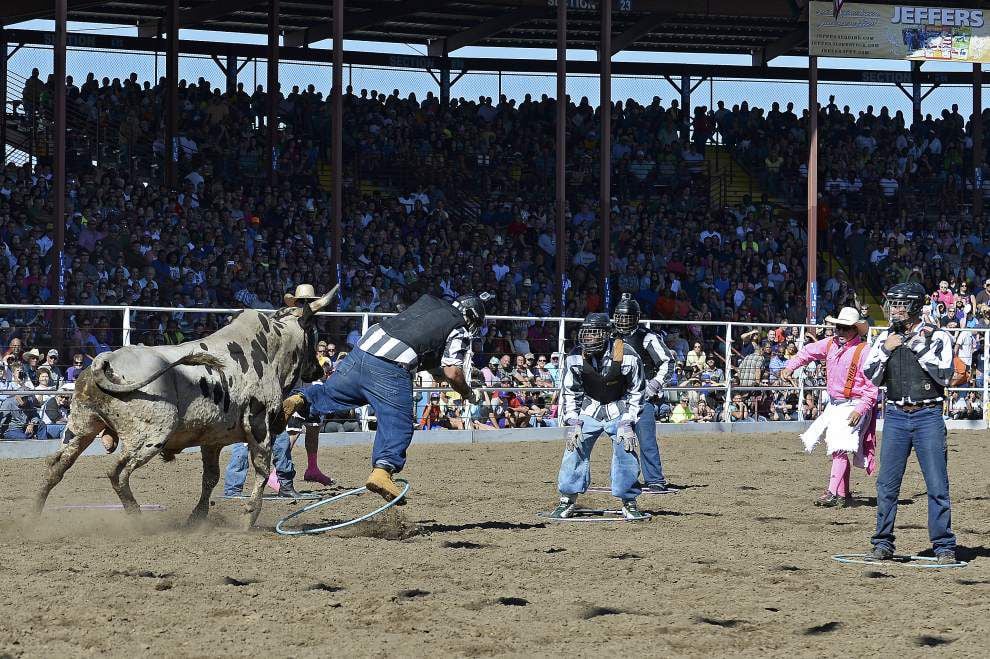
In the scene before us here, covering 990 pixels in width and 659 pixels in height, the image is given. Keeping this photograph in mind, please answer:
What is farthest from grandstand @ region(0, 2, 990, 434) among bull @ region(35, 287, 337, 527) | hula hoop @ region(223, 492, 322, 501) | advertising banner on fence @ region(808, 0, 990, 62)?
bull @ region(35, 287, 337, 527)

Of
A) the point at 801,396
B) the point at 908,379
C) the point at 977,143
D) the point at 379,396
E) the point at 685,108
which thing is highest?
the point at 685,108

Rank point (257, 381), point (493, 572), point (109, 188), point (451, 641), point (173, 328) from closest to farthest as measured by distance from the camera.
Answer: point (451, 641), point (493, 572), point (257, 381), point (173, 328), point (109, 188)

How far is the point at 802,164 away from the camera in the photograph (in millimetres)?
34156

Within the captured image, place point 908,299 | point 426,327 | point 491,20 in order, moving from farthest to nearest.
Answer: point 491,20, point 426,327, point 908,299

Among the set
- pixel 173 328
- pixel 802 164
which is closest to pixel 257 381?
pixel 173 328

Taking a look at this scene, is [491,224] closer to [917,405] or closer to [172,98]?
[172,98]

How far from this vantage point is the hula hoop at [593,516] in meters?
10.7

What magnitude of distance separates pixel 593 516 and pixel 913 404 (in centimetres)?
312

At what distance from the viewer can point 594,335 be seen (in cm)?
1052

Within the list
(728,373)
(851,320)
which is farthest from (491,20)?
(851,320)

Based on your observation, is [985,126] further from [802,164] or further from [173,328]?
[173,328]

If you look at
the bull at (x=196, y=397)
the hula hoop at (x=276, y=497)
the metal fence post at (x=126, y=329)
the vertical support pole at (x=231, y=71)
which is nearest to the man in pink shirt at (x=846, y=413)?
the hula hoop at (x=276, y=497)

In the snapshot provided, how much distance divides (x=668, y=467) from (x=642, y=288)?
1165 centimetres

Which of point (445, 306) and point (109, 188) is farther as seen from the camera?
point (109, 188)
